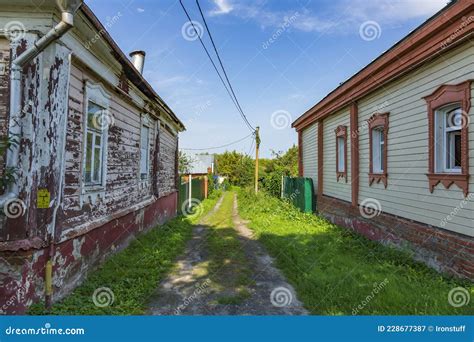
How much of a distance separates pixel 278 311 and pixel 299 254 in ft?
9.49

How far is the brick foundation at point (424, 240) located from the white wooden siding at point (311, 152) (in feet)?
16.1

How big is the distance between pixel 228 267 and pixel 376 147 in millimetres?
5383

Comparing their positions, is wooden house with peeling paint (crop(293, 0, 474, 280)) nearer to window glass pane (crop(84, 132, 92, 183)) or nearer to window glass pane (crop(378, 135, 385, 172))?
window glass pane (crop(378, 135, 385, 172))

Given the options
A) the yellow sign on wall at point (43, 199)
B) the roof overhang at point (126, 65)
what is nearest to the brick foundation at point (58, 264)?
the yellow sign on wall at point (43, 199)

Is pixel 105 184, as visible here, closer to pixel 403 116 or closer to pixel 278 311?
pixel 278 311

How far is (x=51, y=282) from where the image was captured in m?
4.23

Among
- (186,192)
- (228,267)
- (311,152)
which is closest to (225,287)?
(228,267)

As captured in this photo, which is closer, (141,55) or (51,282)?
(51,282)

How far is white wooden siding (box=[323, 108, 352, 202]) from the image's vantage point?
35.6ft

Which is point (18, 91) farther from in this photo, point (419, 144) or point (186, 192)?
point (186, 192)

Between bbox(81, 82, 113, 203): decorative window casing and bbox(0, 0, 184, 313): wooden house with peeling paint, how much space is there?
2 cm

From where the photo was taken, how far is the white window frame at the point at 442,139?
19.6 ft

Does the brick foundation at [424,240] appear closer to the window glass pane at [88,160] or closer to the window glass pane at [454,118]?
the window glass pane at [454,118]

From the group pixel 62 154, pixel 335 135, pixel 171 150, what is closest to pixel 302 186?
pixel 335 135
